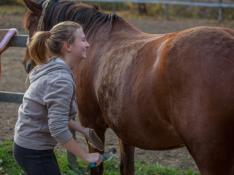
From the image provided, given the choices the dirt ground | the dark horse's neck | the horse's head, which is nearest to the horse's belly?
the dark horse's neck

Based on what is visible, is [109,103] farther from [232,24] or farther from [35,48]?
[232,24]

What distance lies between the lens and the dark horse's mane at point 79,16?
4.41 metres

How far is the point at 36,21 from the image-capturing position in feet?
15.3

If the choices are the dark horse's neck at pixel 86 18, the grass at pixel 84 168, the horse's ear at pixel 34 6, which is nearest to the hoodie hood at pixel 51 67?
the dark horse's neck at pixel 86 18

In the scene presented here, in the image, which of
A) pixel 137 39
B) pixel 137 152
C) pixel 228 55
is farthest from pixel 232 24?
pixel 228 55

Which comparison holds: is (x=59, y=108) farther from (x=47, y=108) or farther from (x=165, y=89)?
(x=165, y=89)

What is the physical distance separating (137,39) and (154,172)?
1.33m

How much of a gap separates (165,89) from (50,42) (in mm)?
742

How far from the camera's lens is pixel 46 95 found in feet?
9.07

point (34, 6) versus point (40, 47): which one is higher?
point (40, 47)

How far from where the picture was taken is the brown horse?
9.53 feet

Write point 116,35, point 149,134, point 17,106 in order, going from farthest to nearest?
point 17,106
point 116,35
point 149,134

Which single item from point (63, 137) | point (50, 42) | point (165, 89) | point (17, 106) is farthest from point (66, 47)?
point (17, 106)

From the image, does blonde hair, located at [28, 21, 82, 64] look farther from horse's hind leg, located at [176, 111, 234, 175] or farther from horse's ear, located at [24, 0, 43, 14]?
horse's ear, located at [24, 0, 43, 14]
